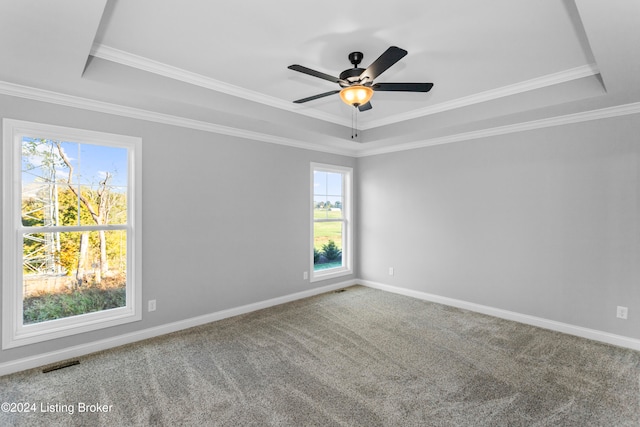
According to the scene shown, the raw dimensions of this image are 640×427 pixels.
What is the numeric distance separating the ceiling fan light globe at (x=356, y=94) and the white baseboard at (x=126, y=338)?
3018 millimetres

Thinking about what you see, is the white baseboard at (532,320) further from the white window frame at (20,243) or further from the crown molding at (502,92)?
the white window frame at (20,243)

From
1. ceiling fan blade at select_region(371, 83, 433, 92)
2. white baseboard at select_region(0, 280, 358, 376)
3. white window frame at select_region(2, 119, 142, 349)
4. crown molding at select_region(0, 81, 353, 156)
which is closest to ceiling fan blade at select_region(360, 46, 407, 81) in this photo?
ceiling fan blade at select_region(371, 83, 433, 92)

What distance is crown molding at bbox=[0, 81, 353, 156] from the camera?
107 inches

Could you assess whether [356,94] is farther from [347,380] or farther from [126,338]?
[126,338]

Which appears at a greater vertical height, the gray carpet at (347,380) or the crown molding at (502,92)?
the crown molding at (502,92)

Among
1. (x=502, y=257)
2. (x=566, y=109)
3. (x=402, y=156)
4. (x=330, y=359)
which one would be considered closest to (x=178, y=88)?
(x=330, y=359)

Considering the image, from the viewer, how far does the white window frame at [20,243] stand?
269 cm

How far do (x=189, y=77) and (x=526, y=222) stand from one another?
4.15m

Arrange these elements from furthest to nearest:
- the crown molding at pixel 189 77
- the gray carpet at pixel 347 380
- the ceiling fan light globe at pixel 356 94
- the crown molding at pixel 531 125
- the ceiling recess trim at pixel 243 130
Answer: the crown molding at pixel 531 125 < the ceiling recess trim at pixel 243 130 < the crown molding at pixel 189 77 < the ceiling fan light globe at pixel 356 94 < the gray carpet at pixel 347 380

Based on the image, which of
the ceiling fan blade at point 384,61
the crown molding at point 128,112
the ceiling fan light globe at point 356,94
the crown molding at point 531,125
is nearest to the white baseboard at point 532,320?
the crown molding at point 531,125

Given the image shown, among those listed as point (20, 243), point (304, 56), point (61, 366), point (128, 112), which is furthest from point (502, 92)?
point (61, 366)

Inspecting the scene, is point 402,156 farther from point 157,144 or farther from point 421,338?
point 157,144

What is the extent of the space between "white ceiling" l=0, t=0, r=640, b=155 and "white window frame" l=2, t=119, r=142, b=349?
305mm

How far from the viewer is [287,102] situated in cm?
378
